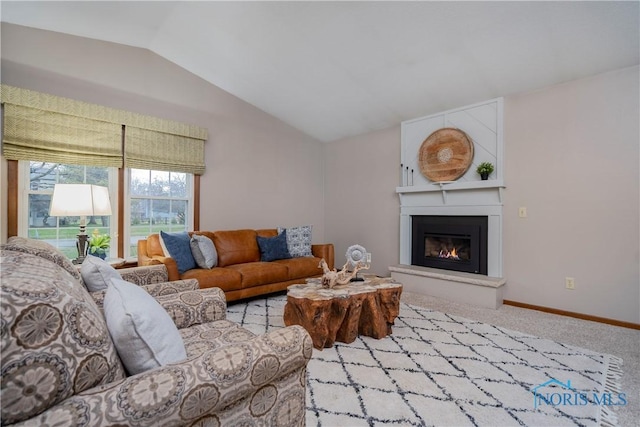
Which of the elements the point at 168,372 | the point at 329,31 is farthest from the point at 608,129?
the point at 168,372

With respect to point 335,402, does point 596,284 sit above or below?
above

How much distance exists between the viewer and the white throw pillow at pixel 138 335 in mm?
957

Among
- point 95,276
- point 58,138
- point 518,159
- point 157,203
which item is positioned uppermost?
point 58,138

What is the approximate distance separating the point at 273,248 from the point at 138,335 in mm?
3048

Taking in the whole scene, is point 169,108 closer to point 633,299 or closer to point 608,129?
point 608,129

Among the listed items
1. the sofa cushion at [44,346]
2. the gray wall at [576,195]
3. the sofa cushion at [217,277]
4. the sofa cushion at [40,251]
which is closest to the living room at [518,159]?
the gray wall at [576,195]

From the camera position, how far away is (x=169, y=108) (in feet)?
13.2

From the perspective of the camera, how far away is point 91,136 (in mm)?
3414

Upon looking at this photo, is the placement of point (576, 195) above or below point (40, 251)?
above

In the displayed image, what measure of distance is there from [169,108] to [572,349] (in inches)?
197

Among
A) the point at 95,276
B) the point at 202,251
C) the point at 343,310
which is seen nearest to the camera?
the point at 95,276

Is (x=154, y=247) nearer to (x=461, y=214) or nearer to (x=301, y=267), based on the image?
(x=301, y=267)

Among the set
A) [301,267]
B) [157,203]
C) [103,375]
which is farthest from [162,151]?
[103,375]

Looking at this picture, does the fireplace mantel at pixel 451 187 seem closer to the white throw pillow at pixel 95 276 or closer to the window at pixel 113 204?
the window at pixel 113 204
